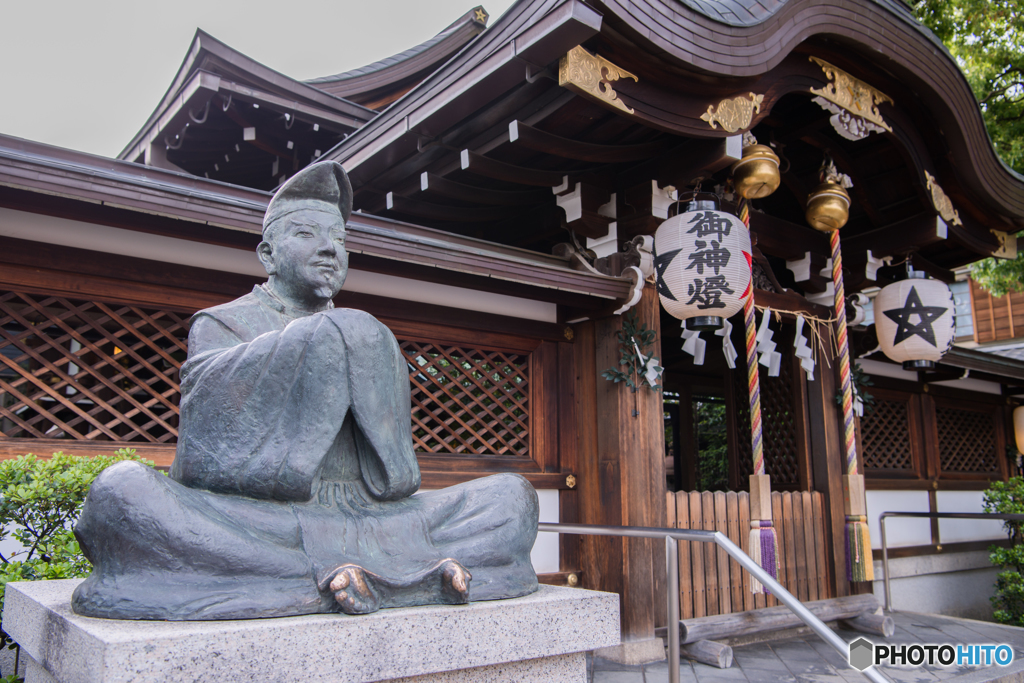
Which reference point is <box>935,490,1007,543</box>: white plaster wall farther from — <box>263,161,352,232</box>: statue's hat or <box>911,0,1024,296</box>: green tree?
<box>263,161,352,232</box>: statue's hat

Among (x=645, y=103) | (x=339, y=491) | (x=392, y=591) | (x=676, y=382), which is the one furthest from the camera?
(x=676, y=382)

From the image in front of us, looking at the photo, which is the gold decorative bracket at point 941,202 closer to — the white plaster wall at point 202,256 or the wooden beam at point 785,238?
the wooden beam at point 785,238

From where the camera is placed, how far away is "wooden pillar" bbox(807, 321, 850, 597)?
268 inches

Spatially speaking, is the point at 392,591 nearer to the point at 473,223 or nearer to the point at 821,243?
the point at 473,223

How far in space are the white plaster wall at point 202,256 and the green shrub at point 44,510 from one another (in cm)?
134

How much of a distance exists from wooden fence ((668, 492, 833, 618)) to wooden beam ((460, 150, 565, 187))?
2731mm

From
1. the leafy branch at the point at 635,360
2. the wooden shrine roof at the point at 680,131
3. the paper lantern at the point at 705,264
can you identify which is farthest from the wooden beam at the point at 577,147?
the leafy branch at the point at 635,360

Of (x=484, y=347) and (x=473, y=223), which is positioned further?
(x=473, y=223)

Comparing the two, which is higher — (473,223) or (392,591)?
(473,223)

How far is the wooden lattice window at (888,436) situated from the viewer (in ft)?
28.7

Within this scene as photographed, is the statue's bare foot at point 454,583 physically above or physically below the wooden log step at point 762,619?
above

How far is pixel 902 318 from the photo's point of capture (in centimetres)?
688

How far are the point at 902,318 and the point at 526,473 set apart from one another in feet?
13.4

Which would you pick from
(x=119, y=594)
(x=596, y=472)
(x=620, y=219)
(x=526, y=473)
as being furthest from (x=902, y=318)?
(x=119, y=594)
